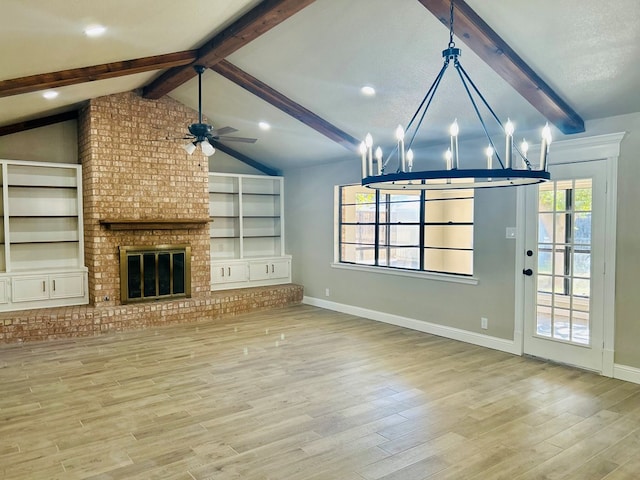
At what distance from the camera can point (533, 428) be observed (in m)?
3.34

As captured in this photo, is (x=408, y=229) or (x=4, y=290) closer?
(x=4, y=290)

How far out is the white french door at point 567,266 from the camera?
4.50 meters

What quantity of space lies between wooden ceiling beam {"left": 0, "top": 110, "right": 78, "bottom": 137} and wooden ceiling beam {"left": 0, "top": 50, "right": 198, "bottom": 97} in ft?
7.14

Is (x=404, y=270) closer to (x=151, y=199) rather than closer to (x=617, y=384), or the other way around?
(x=617, y=384)

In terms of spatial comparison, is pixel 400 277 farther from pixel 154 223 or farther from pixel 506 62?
pixel 154 223

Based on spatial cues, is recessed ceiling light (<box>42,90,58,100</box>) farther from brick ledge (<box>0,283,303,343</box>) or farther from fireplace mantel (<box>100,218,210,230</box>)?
brick ledge (<box>0,283,303,343</box>)

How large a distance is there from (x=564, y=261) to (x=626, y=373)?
1169 millimetres

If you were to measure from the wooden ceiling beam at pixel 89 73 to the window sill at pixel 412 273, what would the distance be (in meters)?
3.78

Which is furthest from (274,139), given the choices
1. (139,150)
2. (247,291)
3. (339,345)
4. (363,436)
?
(363,436)

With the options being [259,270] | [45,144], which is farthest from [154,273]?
[45,144]

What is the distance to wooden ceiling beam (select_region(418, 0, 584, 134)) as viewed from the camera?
138 inches

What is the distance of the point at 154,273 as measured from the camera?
6762 mm

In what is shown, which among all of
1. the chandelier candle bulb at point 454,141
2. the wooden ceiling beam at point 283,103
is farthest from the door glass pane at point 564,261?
the chandelier candle bulb at point 454,141

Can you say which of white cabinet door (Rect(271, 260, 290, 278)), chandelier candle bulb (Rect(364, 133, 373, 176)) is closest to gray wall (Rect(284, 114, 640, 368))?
white cabinet door (Rect(271, 260, 290, 278))
